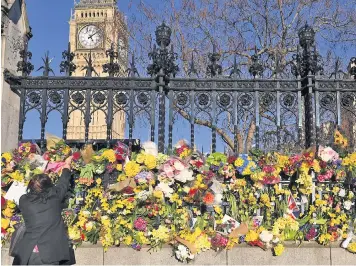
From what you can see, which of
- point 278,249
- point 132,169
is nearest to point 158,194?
point 132,169

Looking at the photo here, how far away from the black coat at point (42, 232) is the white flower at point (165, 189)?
1743 millimetres

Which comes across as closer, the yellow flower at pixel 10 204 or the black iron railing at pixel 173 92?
the yellow flower at pixel 10 204

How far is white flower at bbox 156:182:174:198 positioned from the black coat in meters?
1.74

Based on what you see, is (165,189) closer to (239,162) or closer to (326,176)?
(239,162)

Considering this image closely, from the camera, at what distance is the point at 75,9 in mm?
75688

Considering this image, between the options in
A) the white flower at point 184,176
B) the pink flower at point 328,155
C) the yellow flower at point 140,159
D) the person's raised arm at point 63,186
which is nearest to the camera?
the person's raised arm at point 63,186

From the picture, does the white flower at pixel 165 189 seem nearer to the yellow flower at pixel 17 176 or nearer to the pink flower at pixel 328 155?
the yellow flower at pixel 17 176

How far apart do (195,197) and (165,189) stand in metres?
0.45

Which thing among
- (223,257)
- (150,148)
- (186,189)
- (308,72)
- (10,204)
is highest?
(308,72)

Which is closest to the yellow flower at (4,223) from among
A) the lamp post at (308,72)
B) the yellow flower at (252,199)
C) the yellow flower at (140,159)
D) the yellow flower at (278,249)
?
the yellow flower at (140,159)

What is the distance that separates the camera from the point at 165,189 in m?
6.37

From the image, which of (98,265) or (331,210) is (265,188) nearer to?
(331,210)

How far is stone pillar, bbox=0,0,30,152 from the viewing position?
790 centimetres

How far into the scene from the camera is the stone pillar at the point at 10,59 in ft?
25.9
